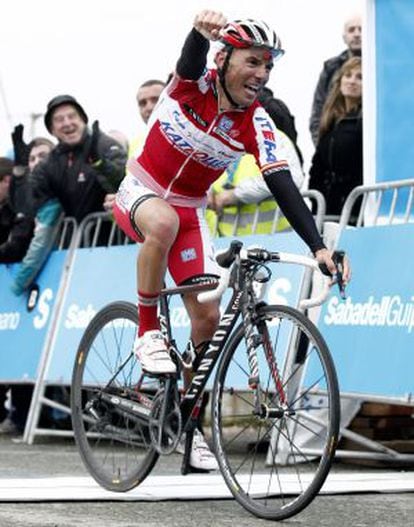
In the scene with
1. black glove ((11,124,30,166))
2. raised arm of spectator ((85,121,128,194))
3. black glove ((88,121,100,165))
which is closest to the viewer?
raised arm of spectator ((85,121,128,194))

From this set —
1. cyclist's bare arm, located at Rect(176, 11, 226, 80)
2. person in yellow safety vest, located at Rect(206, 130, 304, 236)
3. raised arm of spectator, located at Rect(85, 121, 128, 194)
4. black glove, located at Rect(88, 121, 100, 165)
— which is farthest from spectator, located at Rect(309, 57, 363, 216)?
cyclist's bare arm, located at Rect(176, 11, 226, 80)

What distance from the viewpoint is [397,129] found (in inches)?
392

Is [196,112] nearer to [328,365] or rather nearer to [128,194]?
[128,194]

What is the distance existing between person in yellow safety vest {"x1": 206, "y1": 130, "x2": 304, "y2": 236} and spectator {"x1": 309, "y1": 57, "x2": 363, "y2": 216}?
301 mm

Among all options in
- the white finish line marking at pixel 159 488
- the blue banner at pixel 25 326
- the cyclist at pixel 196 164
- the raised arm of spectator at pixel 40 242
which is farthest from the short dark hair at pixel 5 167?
the cyclist at pixel 196 164

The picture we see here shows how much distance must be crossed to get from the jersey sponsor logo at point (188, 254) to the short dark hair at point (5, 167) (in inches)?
225

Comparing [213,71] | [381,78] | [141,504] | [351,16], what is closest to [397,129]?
[381,78]

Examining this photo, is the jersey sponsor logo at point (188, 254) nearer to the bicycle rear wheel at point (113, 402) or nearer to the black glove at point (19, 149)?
the bicycle rear wheel at point (113, 402)

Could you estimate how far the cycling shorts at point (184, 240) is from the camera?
23.5 ft

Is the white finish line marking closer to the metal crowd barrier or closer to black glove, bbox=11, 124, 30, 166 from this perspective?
the metal crowd barrier

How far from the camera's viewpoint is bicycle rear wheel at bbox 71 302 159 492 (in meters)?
7.26

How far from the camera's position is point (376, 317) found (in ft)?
28.6

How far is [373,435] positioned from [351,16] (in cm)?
284

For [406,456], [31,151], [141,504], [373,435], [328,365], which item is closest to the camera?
[328,365]
